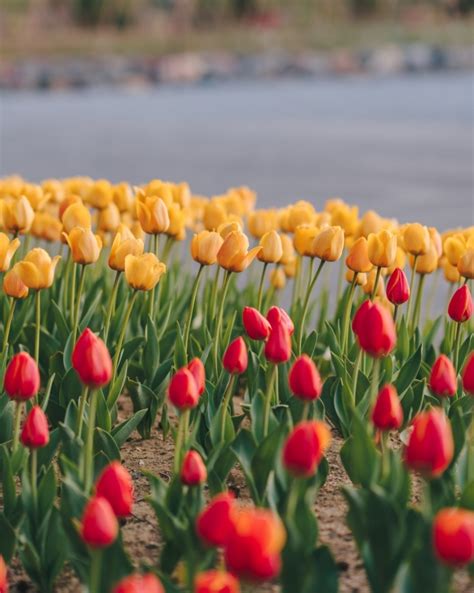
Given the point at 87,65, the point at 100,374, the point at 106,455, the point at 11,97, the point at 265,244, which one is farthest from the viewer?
the point at 87,65

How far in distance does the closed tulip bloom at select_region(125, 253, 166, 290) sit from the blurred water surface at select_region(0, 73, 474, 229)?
474 cm

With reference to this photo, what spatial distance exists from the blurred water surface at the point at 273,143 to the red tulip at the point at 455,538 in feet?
18.6

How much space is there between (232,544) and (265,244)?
1409 millimetres

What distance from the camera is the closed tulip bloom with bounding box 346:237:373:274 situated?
8.49ft

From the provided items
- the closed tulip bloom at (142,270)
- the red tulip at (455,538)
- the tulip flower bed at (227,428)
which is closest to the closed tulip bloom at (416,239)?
the tulip flower bed at (227,428)

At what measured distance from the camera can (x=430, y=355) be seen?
2.95m

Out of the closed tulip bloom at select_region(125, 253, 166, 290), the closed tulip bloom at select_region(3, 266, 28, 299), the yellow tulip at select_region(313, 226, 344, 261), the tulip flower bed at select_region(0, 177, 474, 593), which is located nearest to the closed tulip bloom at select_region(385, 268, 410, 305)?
the tulip flower bed at select_region(0, 177, 474, 593)

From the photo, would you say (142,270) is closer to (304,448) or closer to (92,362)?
(92,362)

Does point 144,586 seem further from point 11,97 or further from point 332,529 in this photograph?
point 11,97

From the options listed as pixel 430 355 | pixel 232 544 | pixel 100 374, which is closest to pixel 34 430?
pixel 100 374

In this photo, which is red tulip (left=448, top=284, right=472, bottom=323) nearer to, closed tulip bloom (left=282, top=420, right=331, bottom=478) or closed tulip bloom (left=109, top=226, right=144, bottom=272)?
closed tulip bloom (left=109, top=226, right=144, bottom=272)

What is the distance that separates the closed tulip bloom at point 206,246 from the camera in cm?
254

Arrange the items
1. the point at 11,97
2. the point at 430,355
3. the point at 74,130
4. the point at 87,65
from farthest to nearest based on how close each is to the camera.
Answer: the point at 87,65
the point at 11,97
the point at 74,130
the point at 430,355

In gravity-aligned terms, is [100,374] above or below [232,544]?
above
